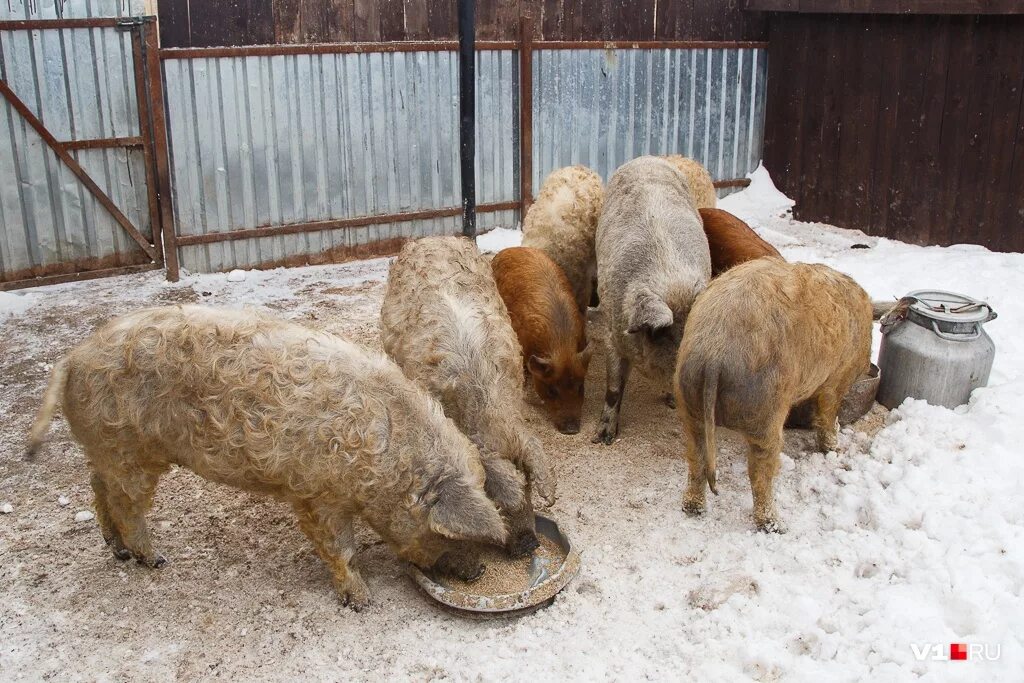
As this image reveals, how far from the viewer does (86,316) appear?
7.75 metres

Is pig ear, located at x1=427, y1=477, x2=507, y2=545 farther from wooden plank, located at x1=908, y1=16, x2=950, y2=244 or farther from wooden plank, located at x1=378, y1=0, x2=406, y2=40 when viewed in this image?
wooden plank, located at x1=908, y1=16, x2=950, y2=244

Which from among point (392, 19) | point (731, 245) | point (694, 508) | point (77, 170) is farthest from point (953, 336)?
point (77, 170)

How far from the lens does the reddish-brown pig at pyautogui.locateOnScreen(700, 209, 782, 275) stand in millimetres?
6258

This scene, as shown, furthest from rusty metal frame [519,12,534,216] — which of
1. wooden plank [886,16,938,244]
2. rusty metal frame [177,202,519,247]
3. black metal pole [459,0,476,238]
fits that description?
wooden plank [886,16,938,244]

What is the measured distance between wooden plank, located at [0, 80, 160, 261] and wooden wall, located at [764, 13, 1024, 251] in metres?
7.54

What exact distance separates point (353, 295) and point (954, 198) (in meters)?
6.22

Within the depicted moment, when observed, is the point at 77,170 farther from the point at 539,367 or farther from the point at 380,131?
the point at 539,367

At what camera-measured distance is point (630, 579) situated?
14.3 ft

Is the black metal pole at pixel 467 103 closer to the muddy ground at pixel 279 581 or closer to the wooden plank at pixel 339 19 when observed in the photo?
the wooden plank at pixel 339 19

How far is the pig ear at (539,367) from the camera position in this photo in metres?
5.71

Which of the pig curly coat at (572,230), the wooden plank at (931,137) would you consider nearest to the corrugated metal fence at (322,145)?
the pig curly coat at (572,230)

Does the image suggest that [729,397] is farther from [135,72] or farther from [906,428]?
[135,72]

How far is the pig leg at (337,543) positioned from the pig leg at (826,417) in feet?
9.27

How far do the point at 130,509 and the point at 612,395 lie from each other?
2.92m
